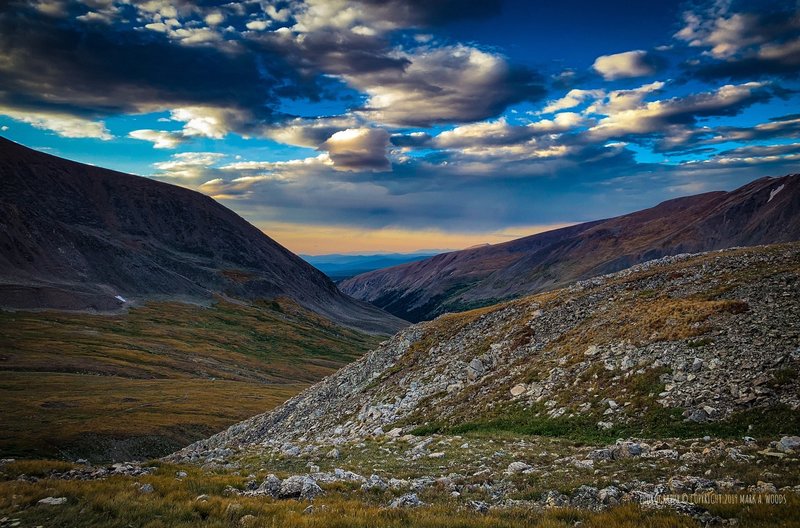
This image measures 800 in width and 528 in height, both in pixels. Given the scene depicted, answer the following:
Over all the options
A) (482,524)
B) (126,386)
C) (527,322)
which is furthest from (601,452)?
(126,386)

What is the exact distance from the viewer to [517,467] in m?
17.2

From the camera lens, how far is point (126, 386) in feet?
283

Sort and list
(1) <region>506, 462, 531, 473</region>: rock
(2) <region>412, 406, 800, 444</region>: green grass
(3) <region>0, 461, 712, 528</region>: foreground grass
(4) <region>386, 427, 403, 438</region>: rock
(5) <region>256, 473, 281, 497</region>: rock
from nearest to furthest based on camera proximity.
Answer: (3) <region>0, 461, 712, 528</region>: foreground grass → (5) <region>256, 473, 281, 497</region>: rock → (1) <region>506, 462, 531, 473</region>: rock → (2) <region>412, 406, 800, 444</region>: green grass → (4) <region>386, 427, 403, 438</region>: rock

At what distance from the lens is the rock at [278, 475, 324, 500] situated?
14.8 m

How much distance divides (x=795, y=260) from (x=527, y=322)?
2143 cm

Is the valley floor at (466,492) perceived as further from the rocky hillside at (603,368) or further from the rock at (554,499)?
the rocky hillside at (603,368)

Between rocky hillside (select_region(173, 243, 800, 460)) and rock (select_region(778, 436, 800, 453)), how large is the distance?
253cm

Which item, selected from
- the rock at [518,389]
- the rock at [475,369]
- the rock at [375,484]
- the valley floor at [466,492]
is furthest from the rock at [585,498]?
the rock at [475,369]

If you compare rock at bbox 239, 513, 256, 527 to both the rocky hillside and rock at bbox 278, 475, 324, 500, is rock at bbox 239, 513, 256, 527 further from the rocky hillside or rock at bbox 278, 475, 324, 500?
the rocky hillside

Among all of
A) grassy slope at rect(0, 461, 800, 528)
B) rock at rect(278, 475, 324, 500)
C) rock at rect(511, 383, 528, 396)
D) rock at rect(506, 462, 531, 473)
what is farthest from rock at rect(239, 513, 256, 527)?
rock at rect(511, 383, 528, 396)

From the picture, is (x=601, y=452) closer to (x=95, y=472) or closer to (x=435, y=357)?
(x=95, y=472)

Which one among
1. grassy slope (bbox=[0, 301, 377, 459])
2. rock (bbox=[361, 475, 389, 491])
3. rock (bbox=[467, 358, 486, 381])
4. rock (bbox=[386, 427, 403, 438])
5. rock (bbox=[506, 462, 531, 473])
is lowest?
grassy slope (bbox=[0, 301, 377, 459])

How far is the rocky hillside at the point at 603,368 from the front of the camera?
2114cm

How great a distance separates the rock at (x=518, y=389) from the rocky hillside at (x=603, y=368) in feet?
0.28
